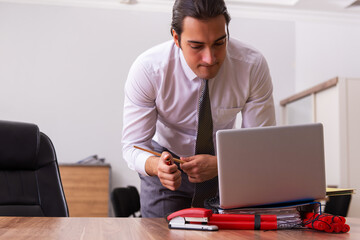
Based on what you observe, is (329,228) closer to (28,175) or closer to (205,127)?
(205,127)

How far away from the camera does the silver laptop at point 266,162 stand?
987 mm

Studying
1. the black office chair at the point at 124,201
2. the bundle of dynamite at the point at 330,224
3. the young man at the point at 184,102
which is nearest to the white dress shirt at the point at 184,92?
the young man at the point at 184,102

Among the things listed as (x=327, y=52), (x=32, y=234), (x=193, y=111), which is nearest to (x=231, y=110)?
(x=193, y=111)

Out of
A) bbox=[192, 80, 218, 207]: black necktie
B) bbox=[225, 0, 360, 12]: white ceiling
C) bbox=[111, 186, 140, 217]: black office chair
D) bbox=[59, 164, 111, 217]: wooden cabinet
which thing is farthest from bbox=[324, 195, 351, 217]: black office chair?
bbox=[225, 0, 360, 12]: white ceiling

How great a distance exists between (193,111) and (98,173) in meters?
2.39

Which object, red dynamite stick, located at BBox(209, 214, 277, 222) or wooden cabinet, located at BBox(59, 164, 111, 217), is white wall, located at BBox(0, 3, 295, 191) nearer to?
wooden cabinet, located at BBox(59, 164, 111, 217)

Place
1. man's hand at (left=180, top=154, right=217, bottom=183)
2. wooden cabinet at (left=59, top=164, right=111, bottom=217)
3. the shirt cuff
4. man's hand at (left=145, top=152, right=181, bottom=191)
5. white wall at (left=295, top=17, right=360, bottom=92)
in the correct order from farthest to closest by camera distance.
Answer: white wall at (left=295, top=17, right=360, bottom=92), wooden cabinet at (left=59, top=164, right=111, bottom=217), the shirt cuff, man's hand at (left=180, top=154, right=217, bottom=183), man's hand at (left=145, top=152, right=181, bottom=191)

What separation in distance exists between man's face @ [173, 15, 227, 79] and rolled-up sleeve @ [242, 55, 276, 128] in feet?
0.84

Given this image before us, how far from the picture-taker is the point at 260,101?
64.2 inches

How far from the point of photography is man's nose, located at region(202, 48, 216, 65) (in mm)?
1334

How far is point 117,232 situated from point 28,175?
67cm

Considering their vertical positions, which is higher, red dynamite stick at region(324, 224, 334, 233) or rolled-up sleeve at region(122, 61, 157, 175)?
rolled-up sleeve at region(122, 61, 157, 175)

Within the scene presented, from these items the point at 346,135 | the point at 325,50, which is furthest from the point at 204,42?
the point at 325,50

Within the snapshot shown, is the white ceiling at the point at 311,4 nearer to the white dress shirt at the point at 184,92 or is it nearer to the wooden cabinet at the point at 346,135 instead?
the wooden cabinet at the point at 346,135
